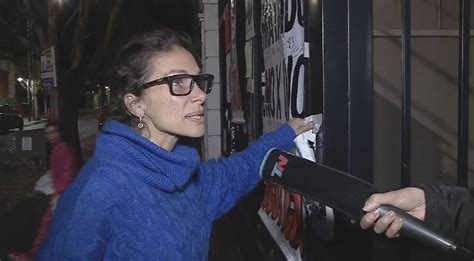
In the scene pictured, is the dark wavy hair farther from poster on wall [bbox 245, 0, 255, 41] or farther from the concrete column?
the concrete column

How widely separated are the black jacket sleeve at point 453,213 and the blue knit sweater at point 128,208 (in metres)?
0.84

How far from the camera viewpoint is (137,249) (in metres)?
1.69

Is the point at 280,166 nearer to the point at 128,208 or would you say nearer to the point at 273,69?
the point at 128,208

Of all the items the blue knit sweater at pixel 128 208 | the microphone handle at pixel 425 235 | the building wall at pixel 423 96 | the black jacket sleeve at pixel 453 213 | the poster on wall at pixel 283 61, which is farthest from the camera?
the building wall at pixel 423 96

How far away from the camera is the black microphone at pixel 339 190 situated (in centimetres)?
115

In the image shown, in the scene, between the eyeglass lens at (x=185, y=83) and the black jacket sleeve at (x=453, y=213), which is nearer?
the black jacket sleeve at (x=453, y=213)

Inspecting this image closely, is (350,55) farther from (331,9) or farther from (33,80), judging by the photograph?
(33,80)

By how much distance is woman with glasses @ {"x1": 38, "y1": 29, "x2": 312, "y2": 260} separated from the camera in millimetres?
1652

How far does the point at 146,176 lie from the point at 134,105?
33 cm

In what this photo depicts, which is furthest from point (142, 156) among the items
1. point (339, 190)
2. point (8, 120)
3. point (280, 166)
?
point (8, 120)

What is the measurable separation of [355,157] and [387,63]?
2.59 m

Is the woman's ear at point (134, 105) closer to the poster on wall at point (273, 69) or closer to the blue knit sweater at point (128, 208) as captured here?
the blue knit sweater at point (128, 208)

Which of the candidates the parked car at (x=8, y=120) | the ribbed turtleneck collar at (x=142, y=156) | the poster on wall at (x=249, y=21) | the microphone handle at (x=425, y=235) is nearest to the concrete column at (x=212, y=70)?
the poster on wall at (x=249, y=21)

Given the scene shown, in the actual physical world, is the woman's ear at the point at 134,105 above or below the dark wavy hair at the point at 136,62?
below
